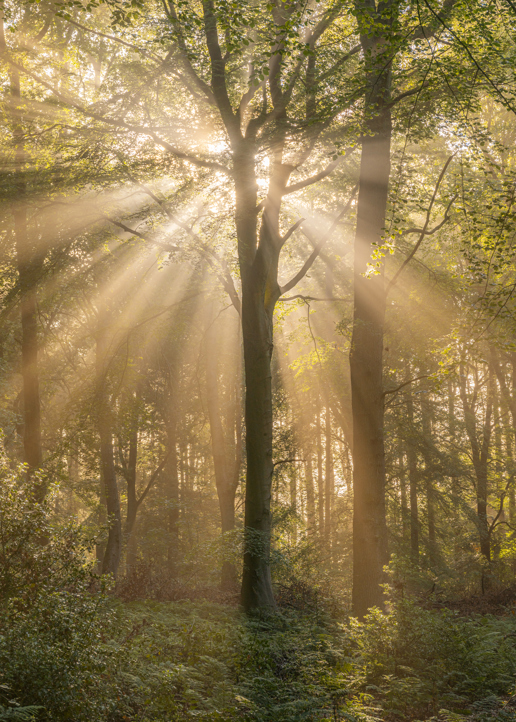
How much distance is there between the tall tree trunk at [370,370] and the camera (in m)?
8.50

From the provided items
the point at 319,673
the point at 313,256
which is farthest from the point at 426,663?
the point at 313,256

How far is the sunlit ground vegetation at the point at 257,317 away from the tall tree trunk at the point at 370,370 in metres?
0.04

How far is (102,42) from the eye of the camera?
12.1m

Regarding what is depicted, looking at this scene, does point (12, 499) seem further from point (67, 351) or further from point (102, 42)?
point (67, 351)

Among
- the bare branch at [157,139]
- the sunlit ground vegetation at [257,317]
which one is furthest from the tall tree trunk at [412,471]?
the bare branch at [157,139]

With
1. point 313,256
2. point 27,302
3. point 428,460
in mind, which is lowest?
point 428,460

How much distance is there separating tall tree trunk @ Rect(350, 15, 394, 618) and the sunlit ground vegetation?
0.04m

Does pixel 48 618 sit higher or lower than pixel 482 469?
lower

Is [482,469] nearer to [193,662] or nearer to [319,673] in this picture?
[319,673]

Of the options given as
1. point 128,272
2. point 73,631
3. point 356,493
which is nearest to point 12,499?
point 73,631

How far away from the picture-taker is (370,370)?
9086mm

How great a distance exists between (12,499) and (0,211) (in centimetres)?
920

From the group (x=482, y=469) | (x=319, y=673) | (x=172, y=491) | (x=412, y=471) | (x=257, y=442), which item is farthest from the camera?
(x=172, y=491)

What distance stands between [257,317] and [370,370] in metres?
2.46
